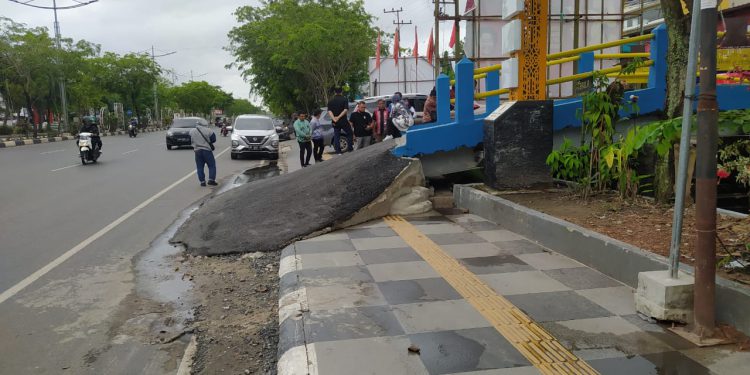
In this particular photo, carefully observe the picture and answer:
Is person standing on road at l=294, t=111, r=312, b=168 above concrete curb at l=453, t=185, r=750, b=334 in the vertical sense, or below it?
above

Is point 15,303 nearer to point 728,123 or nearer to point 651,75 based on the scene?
point 728,123

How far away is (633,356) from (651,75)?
5980 mm

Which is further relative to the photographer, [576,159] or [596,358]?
[576,159]

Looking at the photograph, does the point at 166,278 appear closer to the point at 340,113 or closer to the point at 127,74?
the point at 340,113

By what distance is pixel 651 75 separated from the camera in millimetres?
7910

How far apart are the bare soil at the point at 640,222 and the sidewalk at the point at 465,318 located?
0.55 meters

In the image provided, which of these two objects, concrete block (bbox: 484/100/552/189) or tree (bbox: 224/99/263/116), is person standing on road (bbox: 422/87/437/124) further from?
tree (bbox: 224/99/263/116)

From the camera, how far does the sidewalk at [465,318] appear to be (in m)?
3.10

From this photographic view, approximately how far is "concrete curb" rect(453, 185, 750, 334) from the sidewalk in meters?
0.13

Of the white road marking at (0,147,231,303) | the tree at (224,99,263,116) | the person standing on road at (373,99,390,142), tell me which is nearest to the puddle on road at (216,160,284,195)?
the white road marking at (0,147,231,303)

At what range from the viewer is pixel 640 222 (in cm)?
530

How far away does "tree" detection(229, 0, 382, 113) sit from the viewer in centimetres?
3425

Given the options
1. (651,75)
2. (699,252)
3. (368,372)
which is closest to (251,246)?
(368,372)

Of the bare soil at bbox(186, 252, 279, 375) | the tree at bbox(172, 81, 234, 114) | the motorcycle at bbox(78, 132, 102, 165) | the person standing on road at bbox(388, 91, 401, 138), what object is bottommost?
the bare soil at bbox(186, 252, 279, 375)
